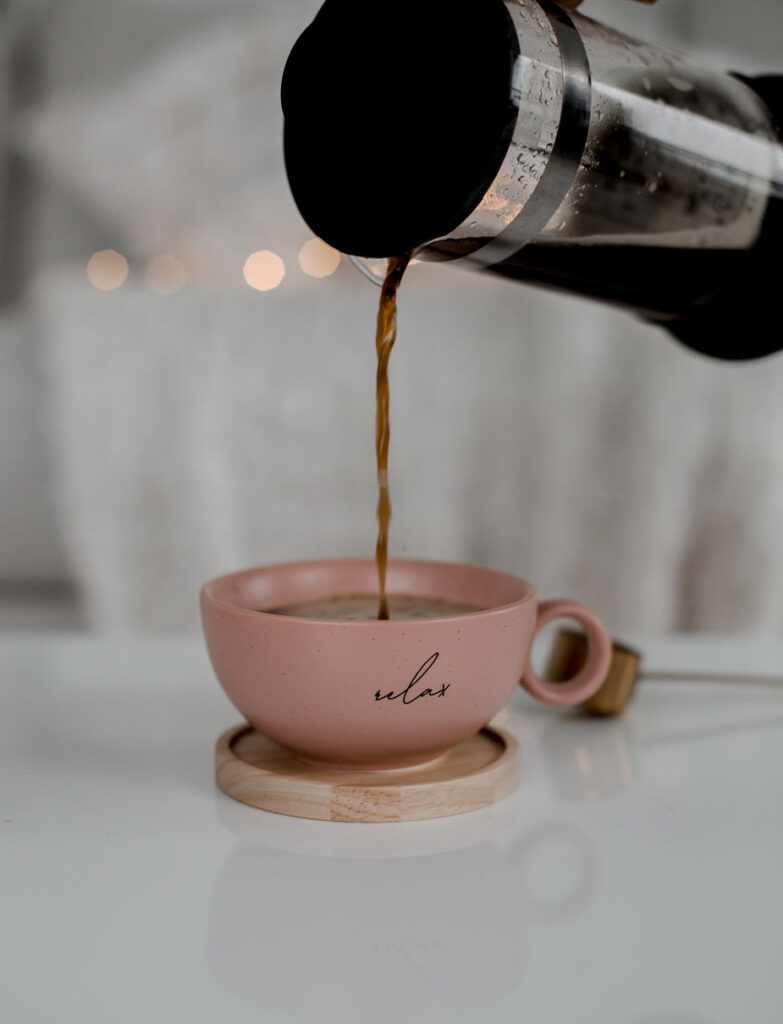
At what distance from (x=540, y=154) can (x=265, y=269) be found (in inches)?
43.0

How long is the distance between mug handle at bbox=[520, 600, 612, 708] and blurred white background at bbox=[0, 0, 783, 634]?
66 centimetres

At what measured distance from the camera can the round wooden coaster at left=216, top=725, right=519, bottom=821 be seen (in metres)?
0.60

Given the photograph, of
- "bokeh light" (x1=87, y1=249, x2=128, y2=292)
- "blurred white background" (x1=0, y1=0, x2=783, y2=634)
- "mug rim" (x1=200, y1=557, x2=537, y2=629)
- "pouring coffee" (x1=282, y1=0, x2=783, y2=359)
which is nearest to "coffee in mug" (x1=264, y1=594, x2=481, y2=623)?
"mug rim" (x1=200, y1=557, x2=537, y2=629)

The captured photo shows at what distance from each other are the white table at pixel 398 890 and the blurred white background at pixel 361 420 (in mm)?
627

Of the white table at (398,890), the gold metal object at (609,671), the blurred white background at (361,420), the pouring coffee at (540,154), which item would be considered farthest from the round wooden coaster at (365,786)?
the blurred white background at (361,420)

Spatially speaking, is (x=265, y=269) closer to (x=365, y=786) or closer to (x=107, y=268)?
(x=107, y=268)

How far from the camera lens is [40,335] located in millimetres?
1509

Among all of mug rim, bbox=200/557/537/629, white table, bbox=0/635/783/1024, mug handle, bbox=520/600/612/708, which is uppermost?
mug rim, bbox=200/557/537/629

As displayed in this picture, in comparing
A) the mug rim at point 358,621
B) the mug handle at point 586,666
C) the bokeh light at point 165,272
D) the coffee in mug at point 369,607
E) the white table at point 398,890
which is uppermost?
the bokeh light at point 165,272

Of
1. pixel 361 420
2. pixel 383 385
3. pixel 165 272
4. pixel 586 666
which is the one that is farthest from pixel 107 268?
pixel 586 666

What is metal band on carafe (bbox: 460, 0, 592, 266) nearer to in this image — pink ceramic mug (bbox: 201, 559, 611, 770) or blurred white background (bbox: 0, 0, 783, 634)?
pink ceramic mug (bbox: 201, 559, 611, 770)

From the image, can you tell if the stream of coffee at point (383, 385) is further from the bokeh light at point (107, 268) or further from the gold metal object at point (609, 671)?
the bokeh light at point (107, 268)

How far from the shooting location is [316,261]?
62.9 inches

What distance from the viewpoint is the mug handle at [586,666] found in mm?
733
